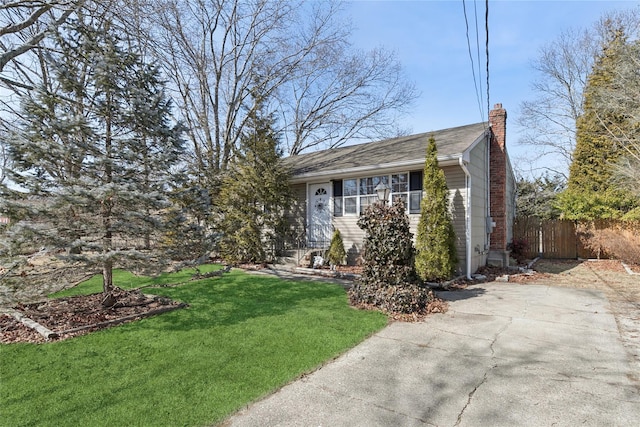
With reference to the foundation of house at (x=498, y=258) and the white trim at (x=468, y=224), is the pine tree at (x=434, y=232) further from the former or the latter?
the foundation of house at (x=498, y=258)

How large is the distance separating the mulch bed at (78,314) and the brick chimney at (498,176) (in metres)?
10.1

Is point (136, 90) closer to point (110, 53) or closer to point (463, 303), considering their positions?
point (110, 53)

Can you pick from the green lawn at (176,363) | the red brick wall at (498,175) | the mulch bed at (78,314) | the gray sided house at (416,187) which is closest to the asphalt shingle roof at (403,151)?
the gray sided house at (416,187)

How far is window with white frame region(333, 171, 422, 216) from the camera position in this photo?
9609mm

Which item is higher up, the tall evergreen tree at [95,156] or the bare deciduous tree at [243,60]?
the bare deciduous tree at [243,60]

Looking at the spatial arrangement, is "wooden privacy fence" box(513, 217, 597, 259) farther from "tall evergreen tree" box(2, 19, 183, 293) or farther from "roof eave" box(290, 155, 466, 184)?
"tall evergreen tree" box(2, 19, 183, 293)

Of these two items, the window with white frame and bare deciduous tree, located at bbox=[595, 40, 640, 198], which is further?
bare deciduous tree, located at bbox=[595, 40, 640, 198]

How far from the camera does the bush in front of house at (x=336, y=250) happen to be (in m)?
10.3

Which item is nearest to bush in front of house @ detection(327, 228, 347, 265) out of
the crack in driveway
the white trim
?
the white trim

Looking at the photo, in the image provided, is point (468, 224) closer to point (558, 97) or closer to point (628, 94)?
point (628, 94)

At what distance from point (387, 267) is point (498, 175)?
722cm

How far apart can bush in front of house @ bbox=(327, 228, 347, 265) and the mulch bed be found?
5.22 meters

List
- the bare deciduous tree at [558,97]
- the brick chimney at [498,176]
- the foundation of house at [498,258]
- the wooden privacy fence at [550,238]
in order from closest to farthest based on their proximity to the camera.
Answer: the foundation of house at [498,258] < the brick chimney at [498,176] < the wooden privacy fence at [550,238] < the bare deciduous tree at [558,97]

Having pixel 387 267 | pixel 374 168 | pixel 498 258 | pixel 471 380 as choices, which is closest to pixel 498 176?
pixel 498 258
